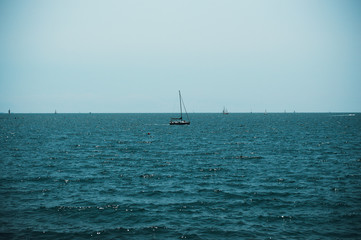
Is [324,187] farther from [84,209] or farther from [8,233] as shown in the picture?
[8,233]

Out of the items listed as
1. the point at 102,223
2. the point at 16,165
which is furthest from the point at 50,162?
the point at 102,223

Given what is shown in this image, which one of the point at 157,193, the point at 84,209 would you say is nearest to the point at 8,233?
the point at 84,209

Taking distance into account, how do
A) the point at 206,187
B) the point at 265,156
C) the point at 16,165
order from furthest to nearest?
the point at 265,156 → the point at 16,165 → the point at 206,187

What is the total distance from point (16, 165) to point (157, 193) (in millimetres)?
25750

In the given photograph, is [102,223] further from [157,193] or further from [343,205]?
[343,205]

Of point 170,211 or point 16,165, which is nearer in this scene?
point 170,211

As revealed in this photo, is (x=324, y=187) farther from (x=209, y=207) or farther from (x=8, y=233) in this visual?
(x=8, y=233)

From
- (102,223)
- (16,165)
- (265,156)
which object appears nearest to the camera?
(102,223)

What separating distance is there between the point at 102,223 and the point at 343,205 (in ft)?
Answer: 67.0

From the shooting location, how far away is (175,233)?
1777cm

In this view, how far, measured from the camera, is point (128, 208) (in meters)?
22.2

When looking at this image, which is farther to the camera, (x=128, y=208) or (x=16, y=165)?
(x=16, y=165)

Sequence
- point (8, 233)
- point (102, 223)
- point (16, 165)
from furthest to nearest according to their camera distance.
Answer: point (16, 165) < point (102, 223) < point (8, 233)

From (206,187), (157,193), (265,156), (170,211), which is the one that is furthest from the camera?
(265,156)
